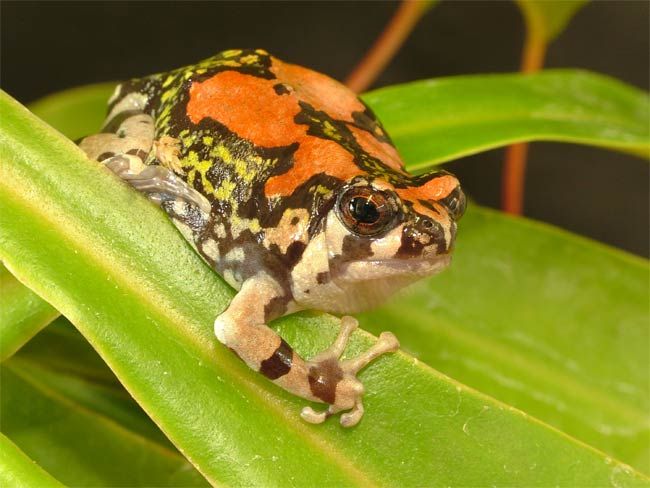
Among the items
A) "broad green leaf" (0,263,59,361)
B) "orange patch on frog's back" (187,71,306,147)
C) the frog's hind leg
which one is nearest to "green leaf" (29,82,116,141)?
the frog's hind leg

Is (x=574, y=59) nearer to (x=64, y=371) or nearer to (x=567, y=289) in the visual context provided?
(x=567, y=289)

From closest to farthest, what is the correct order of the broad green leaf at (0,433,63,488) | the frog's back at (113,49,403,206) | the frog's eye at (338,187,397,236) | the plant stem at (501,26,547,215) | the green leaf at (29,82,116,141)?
1. the broad green leaf at (0,433,63,488)
2. the frog's eye at (338,187,397,236)
3. the frog's back at (113,49,403,206)
4. the green leaf at (29,82,116,141)
5. the plant stem at (501,26,547,215)

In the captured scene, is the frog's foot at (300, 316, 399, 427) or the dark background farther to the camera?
the dark background

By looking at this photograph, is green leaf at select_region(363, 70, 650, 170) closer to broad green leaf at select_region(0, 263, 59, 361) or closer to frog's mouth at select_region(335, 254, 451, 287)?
frog's mouth at select_region(335, 254, 451, 287)

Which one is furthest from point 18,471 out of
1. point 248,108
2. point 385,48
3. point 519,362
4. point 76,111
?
point 385,48

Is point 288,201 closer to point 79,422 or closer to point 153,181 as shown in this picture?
point 153,181

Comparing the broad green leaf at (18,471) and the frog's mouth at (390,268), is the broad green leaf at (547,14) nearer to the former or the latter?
the frog's mouth at (390,268)
